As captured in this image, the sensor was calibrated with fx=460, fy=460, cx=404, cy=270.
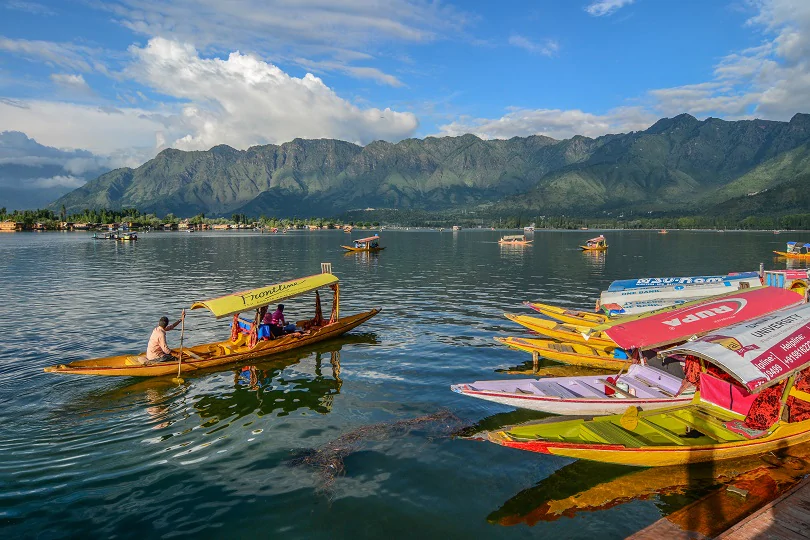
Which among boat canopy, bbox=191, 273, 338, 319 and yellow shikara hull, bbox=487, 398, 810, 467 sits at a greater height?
boat canopy, bbox=191, 273, 338, 319

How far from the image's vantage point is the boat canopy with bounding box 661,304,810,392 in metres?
11.8

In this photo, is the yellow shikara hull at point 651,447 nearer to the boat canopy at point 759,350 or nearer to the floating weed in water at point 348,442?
the boat canopy at point 759,350

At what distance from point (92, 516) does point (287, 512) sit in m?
4.74

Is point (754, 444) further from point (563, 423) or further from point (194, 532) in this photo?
point (194, 532)

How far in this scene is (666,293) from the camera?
27969mm

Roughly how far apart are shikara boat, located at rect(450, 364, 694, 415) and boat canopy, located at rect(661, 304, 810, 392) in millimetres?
2681

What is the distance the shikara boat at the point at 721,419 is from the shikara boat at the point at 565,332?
8.41 metres

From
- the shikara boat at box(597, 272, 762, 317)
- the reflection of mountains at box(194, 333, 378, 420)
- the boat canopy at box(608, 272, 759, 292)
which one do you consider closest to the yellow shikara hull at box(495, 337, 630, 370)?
the shikara boat at box(597, 272, 762, 317)

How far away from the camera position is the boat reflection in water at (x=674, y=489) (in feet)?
36.2

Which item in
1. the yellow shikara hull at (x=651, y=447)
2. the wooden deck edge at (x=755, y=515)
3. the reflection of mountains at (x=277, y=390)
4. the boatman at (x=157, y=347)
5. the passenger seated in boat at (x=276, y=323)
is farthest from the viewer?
the passenger seated in boat at (x=276, y=323)

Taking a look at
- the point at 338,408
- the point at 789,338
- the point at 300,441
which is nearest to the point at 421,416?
the point at 338,408

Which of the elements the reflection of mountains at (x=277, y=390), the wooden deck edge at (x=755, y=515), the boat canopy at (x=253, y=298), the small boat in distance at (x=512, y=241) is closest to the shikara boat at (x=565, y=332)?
the reflection of mountains at (x=277, y=390)

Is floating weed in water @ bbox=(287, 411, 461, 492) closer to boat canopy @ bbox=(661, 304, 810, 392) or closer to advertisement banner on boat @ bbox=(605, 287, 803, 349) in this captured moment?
advertisement banner on boat @ bbox=(605, 287, 803, 349)

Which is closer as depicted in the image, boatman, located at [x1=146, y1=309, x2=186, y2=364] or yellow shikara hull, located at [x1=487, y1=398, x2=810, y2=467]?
yellow shikara hull, located at [x1=487, y1=398, x2=810, y2=467]
